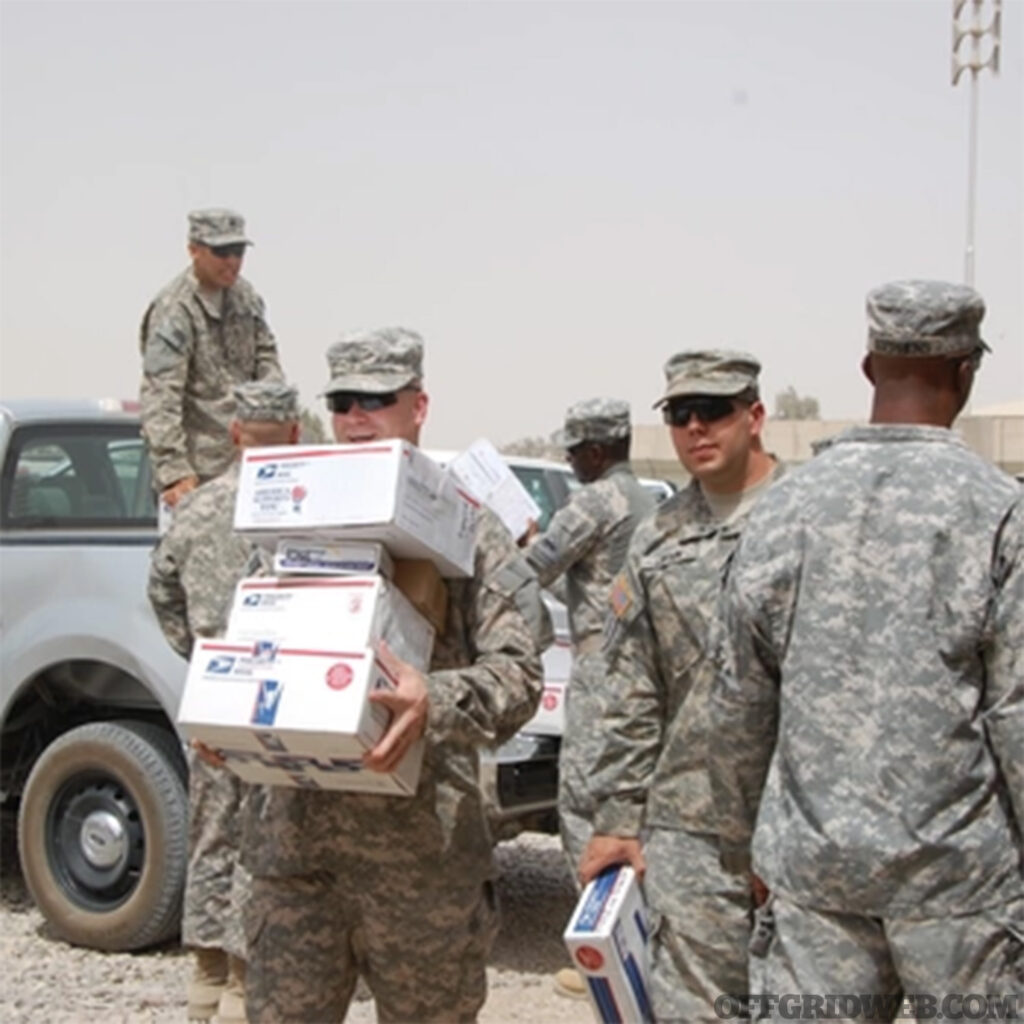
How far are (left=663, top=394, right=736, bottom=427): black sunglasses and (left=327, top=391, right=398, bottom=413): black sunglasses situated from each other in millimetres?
736

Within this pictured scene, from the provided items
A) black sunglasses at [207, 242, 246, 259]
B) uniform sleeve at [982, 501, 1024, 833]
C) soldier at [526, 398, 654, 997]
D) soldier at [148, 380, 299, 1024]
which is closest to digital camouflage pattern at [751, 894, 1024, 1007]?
uniform sleeve at [982, 501, 1024, 833]

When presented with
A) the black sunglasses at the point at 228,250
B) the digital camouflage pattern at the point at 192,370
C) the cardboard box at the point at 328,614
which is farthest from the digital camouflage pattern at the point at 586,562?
the cardboard box at the point at 328,614

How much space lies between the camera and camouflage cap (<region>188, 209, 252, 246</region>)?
244 inches

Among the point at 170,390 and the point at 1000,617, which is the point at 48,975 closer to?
the point at 170,390

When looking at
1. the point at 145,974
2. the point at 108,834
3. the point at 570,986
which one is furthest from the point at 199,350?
the point at 570,986

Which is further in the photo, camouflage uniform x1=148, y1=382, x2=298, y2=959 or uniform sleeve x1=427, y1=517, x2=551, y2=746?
camouflage uniform x1=148, y1=382, x2=298, y2=959

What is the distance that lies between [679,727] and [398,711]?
74 cm

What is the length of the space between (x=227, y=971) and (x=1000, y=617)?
3.41 m

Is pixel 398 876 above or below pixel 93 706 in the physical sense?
above

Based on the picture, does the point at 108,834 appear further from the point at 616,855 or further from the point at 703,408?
the point at 703,408

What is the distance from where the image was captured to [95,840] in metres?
6.11

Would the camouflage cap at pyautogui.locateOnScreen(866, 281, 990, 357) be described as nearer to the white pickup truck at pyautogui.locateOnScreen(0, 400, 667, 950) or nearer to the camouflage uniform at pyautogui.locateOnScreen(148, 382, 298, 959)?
the camouflage uniform at pyautogui.locateOnScreen(148, 382, 298, 959)

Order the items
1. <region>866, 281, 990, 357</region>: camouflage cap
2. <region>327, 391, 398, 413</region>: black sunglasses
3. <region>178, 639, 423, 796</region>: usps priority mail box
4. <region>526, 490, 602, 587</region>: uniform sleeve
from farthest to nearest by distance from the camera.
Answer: <region>526, 490, 602, 587</region>: uniform sleeve < <region>327, 391, 398, 413</region>: black sunglasses < <region>178, 639, 423, 796</region>: usps priority mail box < <region>866, 281, 990, 357</region>: camouflage cap

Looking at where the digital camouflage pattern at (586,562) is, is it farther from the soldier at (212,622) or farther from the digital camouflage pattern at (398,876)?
the digital camouflage pattern at (398,876)
